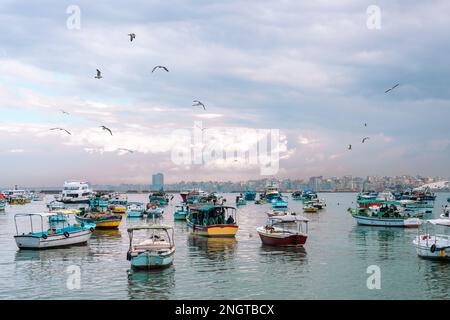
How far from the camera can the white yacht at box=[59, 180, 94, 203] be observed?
548 ft

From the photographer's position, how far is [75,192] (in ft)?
558

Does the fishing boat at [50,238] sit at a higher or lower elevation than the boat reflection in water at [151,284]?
higher

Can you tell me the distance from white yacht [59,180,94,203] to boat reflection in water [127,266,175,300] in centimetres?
13940

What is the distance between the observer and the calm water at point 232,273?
94.6ft

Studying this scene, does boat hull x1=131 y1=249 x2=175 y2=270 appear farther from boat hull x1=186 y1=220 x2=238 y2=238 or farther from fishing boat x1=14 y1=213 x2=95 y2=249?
boat hull x1=186 y1=220 x2=238 y2=238

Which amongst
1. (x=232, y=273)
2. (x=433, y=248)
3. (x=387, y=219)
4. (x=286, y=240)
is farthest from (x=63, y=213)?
(x=387, y=219)

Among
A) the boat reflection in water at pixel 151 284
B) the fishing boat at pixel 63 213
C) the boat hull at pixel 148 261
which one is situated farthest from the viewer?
the fishing boat at pixel 63 213

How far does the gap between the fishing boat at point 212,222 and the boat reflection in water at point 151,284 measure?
17220 millimetres

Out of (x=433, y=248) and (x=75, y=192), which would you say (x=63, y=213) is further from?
(x=75, y=192)

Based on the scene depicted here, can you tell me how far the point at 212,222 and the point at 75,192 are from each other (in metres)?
126

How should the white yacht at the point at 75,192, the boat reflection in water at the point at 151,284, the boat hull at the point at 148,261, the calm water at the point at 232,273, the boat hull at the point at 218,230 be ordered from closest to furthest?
the boat reflection in water at the point at 151,284 → the calm water at the point at 232,273 → the boat hull at the point at 148,261 → the boat hull at the point at 218,230 → the white yacht at the point at 75,192

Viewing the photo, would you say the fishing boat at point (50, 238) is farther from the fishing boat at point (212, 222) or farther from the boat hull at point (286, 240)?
the boat hull at point (286, 240)

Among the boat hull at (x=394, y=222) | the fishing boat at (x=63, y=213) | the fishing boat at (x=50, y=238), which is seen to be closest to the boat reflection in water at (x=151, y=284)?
the fishing boat at (x=50, y=238)
